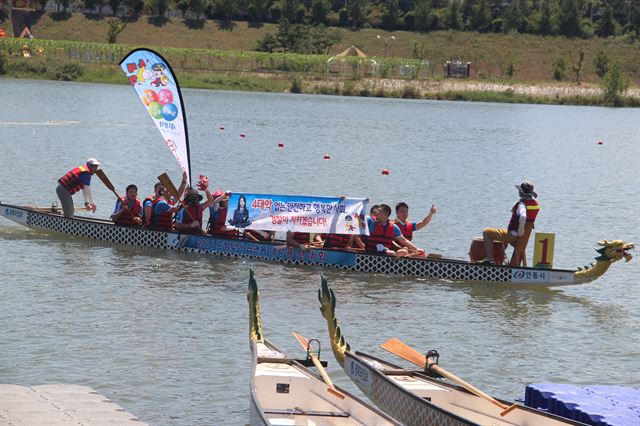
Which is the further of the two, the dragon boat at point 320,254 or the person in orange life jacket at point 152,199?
the person in orange life jacket at point 152,199

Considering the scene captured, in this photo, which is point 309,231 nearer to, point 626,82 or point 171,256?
point 171,256

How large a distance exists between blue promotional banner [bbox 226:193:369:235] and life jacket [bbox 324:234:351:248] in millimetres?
205

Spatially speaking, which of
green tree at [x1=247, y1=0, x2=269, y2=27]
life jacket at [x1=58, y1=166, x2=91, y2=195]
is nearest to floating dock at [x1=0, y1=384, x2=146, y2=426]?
life jacket at [x1=58, y1=166, x2=91, y2=195]

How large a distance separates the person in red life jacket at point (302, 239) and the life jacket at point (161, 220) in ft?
8.99

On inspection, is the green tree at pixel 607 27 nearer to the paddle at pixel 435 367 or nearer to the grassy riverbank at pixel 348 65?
the grassy riverbank at pixel 348 65

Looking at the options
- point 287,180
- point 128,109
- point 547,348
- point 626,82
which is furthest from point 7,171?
point 626,82

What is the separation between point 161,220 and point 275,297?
490 centimetres

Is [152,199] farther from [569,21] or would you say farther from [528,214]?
[569,21]

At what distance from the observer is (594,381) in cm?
1700

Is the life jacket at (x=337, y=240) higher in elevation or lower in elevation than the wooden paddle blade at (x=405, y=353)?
higher

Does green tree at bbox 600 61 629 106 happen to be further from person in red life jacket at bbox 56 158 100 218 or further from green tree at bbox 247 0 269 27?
person in red life jacket at bbox 56 158 100 218

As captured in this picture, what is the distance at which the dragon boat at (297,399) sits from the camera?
12023mm

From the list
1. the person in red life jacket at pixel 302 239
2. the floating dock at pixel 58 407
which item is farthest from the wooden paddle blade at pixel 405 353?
the person in red life jacket at pixel 302 239

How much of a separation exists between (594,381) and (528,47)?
134354mm
